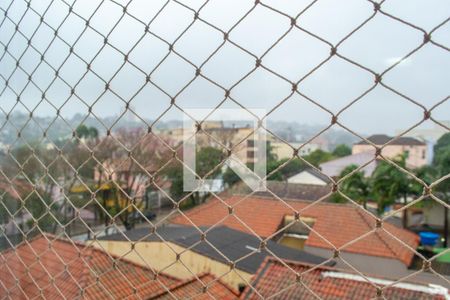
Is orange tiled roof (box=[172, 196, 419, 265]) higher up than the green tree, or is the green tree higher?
the green tree

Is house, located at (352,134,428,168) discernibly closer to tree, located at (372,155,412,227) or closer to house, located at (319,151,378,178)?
house, located at (319,151,378,178)

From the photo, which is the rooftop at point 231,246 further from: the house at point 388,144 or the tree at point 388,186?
the house at point 388,144

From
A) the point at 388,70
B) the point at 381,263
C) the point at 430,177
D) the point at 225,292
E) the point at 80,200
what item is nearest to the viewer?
the point at 388,70

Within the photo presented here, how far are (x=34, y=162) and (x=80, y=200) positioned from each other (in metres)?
0.64

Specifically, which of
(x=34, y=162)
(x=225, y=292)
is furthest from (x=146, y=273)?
(x=34, y=162)

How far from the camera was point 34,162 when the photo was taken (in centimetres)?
106

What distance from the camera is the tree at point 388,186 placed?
307 inches

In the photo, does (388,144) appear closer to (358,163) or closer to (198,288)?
(358,163)

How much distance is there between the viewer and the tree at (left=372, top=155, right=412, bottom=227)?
307 inches

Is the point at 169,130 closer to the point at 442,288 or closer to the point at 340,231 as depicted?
the point at 442,288

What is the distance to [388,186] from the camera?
818 cm

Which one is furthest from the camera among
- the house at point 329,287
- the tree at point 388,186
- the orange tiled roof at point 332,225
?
the tree at point 388,186
